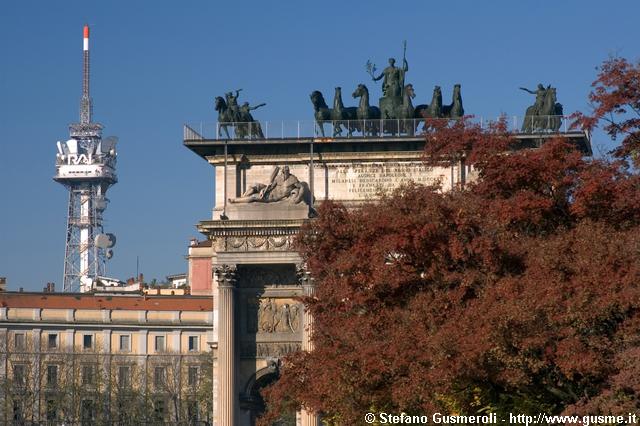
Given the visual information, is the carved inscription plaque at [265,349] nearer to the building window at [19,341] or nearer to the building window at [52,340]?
the building window at [19,341]

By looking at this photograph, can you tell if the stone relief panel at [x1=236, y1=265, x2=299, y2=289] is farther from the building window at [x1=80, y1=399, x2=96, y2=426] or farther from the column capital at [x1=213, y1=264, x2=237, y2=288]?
the building window at [x1=80, y1=399, x2=96, y2=426]

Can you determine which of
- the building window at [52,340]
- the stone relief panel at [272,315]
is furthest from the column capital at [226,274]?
the building window at [52,340]

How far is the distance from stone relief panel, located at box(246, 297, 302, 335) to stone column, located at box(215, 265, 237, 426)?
1.06m

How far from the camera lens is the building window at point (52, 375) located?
14235cm

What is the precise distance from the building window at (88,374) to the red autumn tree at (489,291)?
8918 cm

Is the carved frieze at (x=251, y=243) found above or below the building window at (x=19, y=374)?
above

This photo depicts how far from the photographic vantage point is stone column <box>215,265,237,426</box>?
7806 centimetres

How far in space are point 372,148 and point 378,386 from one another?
99.8ft

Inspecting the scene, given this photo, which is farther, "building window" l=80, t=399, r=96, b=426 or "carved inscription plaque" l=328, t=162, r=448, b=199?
"building window" l=80, t=399, r=96, b=426

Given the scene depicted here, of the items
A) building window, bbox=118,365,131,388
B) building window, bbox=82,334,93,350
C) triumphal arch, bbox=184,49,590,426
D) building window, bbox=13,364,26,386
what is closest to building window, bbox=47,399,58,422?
building window, bbox=13,364,26,386

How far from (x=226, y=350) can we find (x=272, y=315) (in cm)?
238

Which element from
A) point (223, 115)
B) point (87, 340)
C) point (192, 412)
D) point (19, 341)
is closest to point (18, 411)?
point (192, 412)

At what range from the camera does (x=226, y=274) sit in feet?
257

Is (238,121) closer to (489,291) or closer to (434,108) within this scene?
(434,108)
